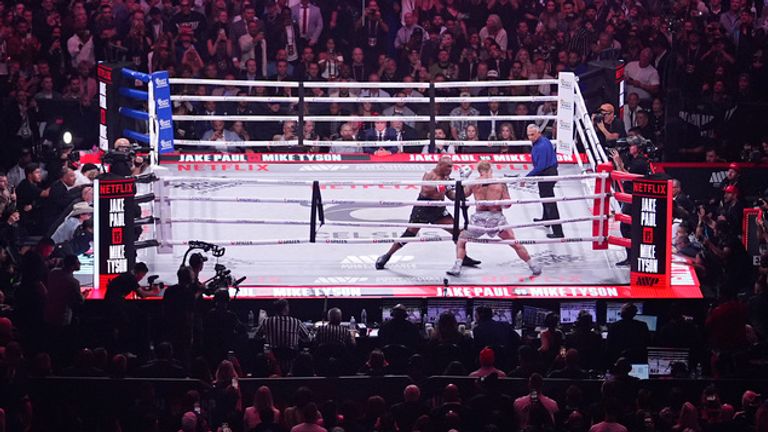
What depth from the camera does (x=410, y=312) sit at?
13.4 m

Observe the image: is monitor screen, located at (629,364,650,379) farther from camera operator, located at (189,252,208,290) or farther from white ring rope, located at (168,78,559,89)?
white ring rope, located at (168,78,559,89)

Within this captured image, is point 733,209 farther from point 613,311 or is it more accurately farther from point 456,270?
point 456,270

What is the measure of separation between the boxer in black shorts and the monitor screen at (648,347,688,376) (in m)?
2.15

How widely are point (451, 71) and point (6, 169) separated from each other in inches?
218

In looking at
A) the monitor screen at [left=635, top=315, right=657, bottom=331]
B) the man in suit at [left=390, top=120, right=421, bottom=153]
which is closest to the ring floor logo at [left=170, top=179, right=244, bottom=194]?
the man in suit at [left=390, top=120, right=421, bottom=153]

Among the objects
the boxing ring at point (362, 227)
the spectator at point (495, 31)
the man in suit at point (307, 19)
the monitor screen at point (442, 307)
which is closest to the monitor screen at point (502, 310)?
the boxing ring at point (362, 227)

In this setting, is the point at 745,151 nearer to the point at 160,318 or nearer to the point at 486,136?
the point at 486,136

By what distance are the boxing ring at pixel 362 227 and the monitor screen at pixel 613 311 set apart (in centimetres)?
9

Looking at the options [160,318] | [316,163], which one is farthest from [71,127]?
[160,318]

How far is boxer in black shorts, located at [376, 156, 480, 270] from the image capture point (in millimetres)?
13922

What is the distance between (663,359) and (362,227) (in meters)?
3.72

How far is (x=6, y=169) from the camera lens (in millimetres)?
17594

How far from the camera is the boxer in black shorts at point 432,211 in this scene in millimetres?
13922

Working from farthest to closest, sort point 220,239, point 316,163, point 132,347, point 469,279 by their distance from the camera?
point 316,163, point 220,239, point 469,279, point 132,347
